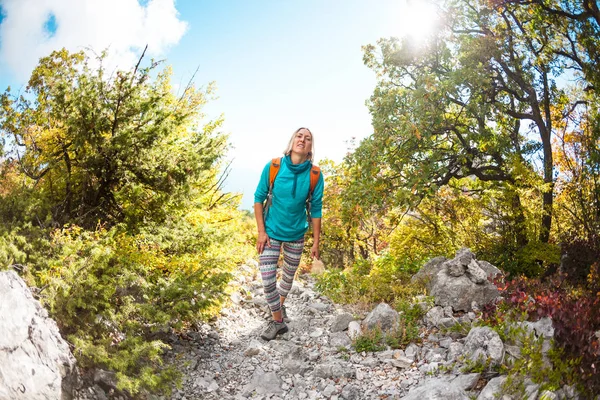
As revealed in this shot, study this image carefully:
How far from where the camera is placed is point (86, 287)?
4035mm

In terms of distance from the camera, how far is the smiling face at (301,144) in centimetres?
474

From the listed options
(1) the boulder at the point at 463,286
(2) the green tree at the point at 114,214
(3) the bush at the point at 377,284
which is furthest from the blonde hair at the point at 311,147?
(1) the boulder at the point at 463,286

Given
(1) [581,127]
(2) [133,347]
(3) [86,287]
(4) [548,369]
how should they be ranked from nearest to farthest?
(4) [548,369]
(2) [133,347]
(3) [86,287]
(1) [581,127]

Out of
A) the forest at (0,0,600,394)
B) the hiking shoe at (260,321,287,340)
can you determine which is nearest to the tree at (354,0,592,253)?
the forest at (0,0,600,394)

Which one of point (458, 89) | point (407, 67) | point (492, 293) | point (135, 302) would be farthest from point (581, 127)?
point (135, 302)

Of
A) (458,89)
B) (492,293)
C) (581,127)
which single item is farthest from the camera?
(581,127)

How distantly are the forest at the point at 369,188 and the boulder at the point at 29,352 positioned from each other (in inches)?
8.6

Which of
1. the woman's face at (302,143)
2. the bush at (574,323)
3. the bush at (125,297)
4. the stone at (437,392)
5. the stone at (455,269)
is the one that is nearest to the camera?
the bush at (574,323)

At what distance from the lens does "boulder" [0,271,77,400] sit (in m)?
2.93

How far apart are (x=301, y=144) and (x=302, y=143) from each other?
17 millimetres

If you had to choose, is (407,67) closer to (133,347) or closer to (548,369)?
(548,369)

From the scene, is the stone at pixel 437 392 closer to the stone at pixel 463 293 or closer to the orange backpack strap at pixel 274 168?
the stone at pixel 463 293

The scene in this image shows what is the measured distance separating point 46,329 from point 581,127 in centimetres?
844

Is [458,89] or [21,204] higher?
[458,89]
